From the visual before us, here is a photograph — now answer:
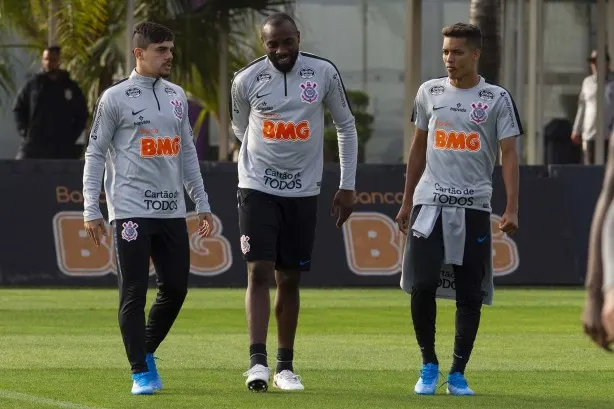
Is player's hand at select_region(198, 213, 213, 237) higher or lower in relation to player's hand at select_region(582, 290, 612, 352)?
lower

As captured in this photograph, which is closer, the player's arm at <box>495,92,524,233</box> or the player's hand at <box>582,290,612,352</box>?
the player's hand at <box>582,290,612,352</box>

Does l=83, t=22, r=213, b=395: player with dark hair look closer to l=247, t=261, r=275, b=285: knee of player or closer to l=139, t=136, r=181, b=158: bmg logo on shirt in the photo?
l=139, t=136, r=181, b=158: bmg logo on shirt

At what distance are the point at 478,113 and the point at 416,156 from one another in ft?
1.52

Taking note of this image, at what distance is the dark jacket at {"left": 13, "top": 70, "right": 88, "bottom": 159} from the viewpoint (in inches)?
757

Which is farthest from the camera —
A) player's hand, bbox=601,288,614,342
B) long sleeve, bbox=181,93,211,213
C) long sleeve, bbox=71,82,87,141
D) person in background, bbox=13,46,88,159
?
long sleeve, bbox=71,82,87,141

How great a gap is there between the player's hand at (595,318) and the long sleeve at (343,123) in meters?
4.96

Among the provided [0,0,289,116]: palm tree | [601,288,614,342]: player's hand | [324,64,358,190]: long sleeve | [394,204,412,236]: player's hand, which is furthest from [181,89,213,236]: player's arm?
[0,0,289,116]: palm tree

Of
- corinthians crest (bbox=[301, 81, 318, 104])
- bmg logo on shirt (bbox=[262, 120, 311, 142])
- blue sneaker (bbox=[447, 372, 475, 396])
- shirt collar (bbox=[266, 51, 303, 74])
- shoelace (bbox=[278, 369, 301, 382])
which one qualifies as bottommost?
blue sneaker (bbox=[447, 372, 475, 396])

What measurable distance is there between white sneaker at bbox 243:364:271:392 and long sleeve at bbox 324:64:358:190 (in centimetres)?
112

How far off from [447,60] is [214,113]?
13878mm

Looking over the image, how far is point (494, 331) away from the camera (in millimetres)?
13469

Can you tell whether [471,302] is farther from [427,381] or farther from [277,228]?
[277,228]

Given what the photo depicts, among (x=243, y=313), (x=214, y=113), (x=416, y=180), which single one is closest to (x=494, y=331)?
(x=243, y=313)

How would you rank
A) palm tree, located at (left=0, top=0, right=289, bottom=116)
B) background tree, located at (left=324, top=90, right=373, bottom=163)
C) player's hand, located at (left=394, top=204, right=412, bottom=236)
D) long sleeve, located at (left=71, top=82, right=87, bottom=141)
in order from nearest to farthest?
player's hand, located at (left=394, top=204, right=412, bottom=236)
long sleeve, located at (left=71, top=82, right=87, bottom=141)
palm tree, located at (left=0, top=0, right=289, bottom=116)
background tree, located at (left=324, top=90, right=373, bottom=163)
